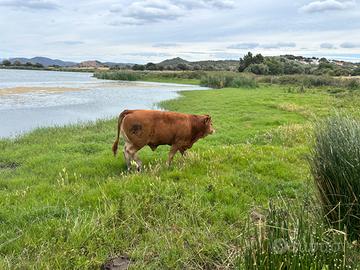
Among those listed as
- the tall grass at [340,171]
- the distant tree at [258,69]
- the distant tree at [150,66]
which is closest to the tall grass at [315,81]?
the distant tree at [258,69]

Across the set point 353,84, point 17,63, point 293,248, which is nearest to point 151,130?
point 293,248

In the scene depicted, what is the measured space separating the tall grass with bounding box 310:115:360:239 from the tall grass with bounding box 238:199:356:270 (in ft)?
2.77

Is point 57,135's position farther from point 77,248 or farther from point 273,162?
point 77,248

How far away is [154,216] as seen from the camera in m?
6.96

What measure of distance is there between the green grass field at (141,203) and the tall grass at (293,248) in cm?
33

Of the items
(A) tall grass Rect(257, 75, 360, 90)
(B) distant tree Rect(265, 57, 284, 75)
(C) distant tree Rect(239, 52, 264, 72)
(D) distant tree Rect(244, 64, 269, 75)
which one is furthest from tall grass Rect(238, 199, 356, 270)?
(C) distant tree Rect(239, 52, 264, 72)

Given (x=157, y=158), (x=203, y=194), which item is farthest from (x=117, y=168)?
(x=203, y=194)

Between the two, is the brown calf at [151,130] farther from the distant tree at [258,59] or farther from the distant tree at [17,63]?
the distant tree at [17,63]

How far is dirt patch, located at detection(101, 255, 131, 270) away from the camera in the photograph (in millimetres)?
5441

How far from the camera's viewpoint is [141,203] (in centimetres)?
720

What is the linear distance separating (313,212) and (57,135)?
48.2 ft

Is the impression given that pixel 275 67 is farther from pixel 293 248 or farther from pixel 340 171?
pixel 293 248

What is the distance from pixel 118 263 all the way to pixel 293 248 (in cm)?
246

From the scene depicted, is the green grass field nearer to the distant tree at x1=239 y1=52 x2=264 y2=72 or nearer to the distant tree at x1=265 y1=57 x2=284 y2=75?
the distant tree at x1=265 y1=57 x2=284 y2=75
